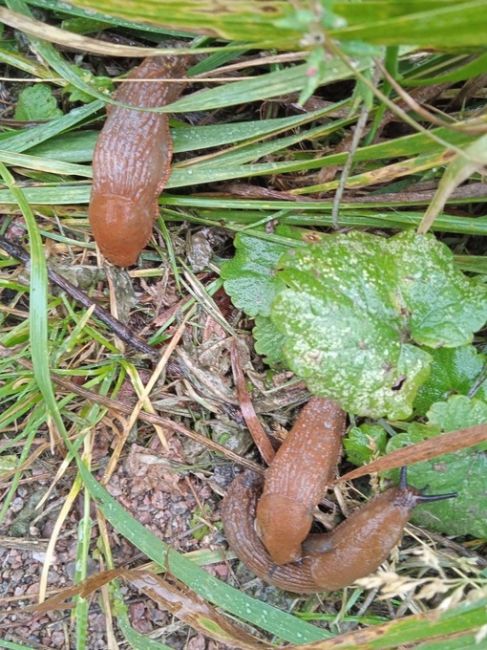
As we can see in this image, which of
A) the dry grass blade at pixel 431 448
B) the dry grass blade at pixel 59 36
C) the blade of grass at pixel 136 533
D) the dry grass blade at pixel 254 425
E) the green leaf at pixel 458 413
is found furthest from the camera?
the dry grass blade at pixel 254 425

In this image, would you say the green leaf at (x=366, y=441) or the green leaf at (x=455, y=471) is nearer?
the green leaf at (x=455, y=471)

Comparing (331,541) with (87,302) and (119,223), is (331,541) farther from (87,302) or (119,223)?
(119,223)

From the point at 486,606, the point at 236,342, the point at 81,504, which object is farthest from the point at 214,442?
the point at 486,606

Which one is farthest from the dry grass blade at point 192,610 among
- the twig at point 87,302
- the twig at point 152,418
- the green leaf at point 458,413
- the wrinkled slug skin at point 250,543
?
the green leaf at point 458,413

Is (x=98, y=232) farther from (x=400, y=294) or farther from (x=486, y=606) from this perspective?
(x=486, y=606)

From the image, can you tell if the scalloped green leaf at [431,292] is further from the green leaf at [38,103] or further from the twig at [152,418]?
the green leaf at [38,103]

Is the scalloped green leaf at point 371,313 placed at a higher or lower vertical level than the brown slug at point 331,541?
higher

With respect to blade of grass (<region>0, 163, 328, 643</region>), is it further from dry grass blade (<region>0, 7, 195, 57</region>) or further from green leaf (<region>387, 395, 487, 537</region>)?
green leaf (<region>387, 395, 487, 537</region>)
